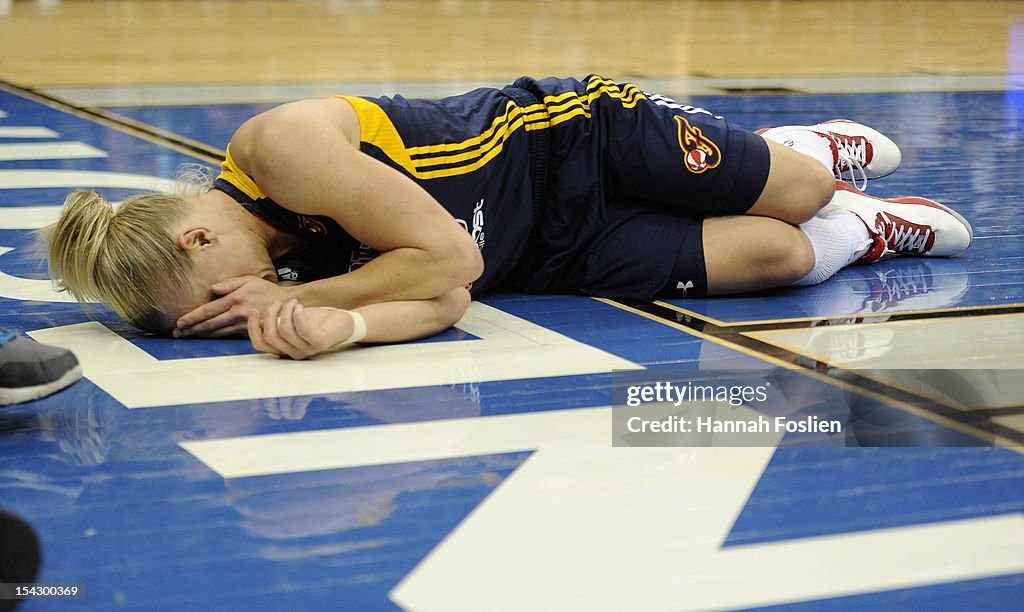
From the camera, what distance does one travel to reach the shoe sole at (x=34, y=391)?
1603mm

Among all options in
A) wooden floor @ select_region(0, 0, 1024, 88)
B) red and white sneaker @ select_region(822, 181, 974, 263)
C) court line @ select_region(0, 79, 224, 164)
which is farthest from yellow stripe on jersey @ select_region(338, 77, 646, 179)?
wooden floor @ select_region(0, 0, 1024, 88)

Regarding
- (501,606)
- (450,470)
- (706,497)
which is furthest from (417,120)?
(501,606)

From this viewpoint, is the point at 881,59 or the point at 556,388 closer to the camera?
the point at 556,388

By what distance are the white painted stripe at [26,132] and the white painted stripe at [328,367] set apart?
2.42 meters

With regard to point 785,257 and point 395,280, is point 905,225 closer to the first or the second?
point 785,257

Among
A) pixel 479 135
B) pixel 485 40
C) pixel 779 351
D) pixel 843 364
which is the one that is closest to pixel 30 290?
pixel 479 135

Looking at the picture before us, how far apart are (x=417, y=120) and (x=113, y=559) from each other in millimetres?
1085

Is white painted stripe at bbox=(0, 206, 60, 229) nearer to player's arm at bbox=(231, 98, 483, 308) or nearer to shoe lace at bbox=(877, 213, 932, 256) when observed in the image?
player's arm at bbox=(231, 98, 483, 308)

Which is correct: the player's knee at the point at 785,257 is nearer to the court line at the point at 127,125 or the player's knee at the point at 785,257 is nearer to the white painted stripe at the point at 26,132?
the court line at the point at 127,125

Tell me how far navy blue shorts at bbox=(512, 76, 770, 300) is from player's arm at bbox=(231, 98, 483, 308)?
0.35m

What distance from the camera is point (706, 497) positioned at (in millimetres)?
1461

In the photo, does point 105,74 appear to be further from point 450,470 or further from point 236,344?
point 450,470

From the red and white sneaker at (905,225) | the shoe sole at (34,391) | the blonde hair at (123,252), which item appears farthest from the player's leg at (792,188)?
the shoe sole at (34,391)

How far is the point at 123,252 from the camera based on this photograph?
6.34 feet
